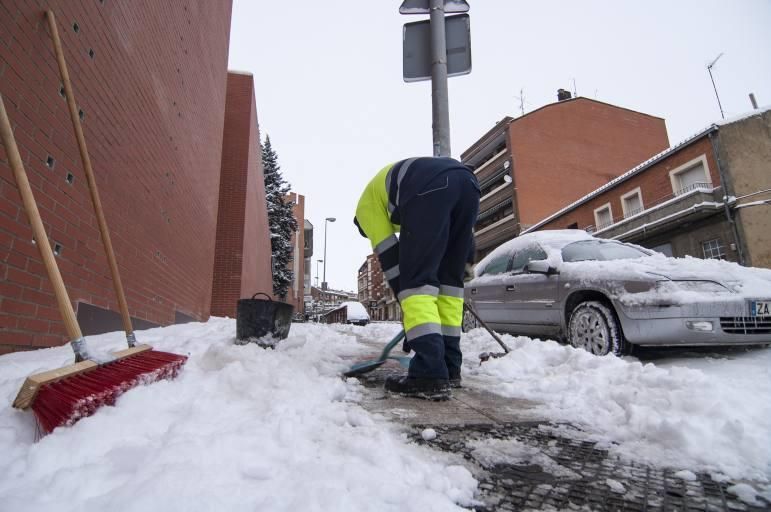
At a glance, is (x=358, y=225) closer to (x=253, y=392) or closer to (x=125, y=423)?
(x=253, y=392)

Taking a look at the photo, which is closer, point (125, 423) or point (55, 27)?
point (125, 423)

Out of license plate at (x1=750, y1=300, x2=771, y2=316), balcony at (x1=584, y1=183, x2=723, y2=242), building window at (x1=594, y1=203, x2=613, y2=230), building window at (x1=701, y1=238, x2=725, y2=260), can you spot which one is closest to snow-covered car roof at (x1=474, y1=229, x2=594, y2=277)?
license plate at (x1=750, y1=300, x2=771, y2=316)

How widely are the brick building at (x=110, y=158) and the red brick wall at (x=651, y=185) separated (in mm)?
17509

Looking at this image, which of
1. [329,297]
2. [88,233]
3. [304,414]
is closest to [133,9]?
[88,233]

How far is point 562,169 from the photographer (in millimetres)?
28281

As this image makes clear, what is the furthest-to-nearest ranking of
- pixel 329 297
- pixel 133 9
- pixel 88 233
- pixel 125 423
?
1. pixel 329 297
2. pixel 133 9
3. pixel 88 233
4. pixel 125 423

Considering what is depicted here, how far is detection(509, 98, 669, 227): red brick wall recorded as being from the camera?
2814 centimetres

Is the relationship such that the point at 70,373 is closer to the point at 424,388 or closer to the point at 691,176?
the point at 424,388

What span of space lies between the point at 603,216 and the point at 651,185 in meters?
3.08

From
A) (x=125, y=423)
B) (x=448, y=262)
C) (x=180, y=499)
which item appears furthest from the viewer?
(x=448, y=262)

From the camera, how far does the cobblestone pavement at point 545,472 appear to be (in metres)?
1.00

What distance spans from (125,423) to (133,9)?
4.15 metres

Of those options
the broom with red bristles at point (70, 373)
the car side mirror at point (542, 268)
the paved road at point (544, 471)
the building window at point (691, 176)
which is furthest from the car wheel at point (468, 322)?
the building window at point (691, 176)

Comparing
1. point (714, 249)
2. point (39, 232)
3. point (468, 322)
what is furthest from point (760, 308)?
point (714, 249)
